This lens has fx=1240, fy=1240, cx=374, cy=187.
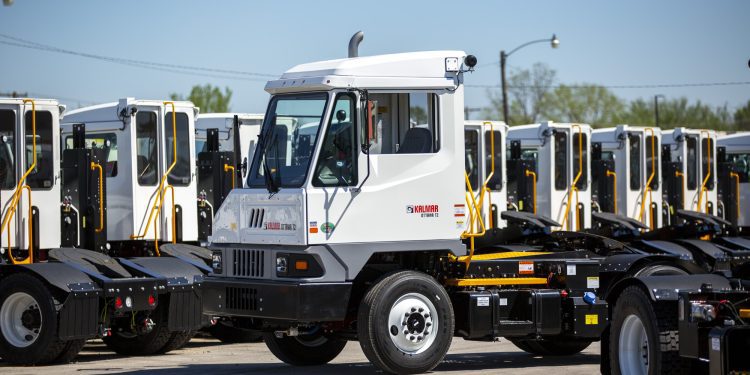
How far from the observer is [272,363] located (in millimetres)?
15055

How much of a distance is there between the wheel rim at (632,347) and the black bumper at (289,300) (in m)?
3.02

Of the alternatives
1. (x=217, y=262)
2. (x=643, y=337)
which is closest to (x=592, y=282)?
(x=643, y=337)

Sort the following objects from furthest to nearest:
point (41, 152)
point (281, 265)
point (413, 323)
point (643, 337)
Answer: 1. point (41, 152)
2. point (413, 323)
3. point (281, 265)
4. point (643, 337)

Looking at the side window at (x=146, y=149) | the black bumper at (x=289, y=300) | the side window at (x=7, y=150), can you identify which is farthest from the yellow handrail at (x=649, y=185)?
the side window at (x=7, y=150)

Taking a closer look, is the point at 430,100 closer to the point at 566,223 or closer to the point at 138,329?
the point at 138,329

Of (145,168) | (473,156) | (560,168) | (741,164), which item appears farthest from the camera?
(741,164)

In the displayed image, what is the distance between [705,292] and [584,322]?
431 centimetres

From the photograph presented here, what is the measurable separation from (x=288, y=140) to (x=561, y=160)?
10.5 meters

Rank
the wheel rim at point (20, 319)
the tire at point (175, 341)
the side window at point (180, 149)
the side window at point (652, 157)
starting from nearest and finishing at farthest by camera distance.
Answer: the wheel rim at point (20, 319) → the tire at point (175, 341) → the side window at point (180, 149) → the side window at point (652, 157)

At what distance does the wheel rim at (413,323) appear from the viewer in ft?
41.7

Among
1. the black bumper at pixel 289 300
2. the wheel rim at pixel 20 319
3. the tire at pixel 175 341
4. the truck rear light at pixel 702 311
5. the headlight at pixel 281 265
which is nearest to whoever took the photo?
the truck rear light at pixel 702 311

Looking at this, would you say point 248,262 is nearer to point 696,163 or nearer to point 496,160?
point 496,160

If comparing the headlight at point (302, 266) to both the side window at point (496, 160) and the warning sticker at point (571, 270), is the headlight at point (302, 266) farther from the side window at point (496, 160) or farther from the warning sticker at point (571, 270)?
the side window at point (496, 160)

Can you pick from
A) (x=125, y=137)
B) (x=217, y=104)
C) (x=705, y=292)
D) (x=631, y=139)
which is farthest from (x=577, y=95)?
(x=705, y=292)
